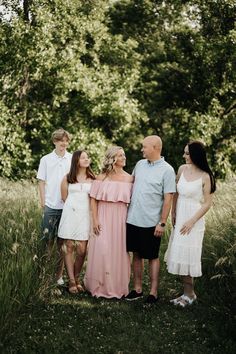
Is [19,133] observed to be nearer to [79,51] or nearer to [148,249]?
[79,51]

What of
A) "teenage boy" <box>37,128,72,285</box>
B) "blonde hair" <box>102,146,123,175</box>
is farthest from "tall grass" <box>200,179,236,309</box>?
"teenage boy" <box>37,128,72,285</box>

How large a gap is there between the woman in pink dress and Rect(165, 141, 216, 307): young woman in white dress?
0.69m

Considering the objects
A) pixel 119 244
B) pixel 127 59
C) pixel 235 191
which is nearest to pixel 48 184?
pixel 119 244

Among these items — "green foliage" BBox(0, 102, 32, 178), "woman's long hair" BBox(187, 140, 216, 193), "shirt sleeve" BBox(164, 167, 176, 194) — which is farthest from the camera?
"green foliage" BBox(0, 102, 32, 178)

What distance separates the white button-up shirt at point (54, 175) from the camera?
23.2 feet

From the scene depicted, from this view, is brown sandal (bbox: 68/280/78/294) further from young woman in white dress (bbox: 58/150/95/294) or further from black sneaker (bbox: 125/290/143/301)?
black sneaker (bbox: 125/290/143/301)

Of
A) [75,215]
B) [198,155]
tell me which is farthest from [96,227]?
[198,155]

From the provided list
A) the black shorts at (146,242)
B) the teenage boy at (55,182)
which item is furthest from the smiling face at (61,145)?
the black shorts at (146,242)

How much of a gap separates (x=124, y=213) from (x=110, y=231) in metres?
0.29

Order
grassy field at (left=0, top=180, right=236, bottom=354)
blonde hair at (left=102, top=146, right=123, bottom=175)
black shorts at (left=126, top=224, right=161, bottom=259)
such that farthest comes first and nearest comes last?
blonde hair at (left=102, top=146, right=123, bottom=175)
black shorts at (left=126, top=224, right=161, bottom=259)
grassy field at (left=0, top=180, right=236, bottom=354)

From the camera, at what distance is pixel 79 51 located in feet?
51.3

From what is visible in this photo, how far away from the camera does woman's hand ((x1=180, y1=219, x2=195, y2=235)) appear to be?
6.24 metres

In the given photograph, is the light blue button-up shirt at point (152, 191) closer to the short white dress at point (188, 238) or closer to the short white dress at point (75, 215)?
the short white dress at point (188, 238)

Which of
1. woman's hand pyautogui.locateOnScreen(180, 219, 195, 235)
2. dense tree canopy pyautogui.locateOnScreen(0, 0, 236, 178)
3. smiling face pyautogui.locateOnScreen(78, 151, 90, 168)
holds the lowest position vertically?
woman's hand pyautogui.locateOnScreen(180, 219, 195, 235)
